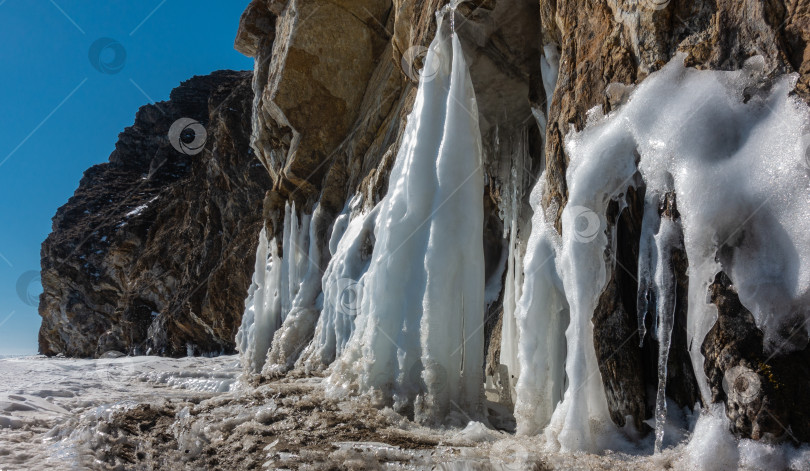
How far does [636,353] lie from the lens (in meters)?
2.76

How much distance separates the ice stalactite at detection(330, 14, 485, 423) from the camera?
390 cm

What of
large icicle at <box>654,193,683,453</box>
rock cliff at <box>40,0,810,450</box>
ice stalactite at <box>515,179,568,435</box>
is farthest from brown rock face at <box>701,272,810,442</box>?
ice stalactite at <box>515,179,568,435</box>

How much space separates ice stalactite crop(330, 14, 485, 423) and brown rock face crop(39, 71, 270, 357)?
1288 cm

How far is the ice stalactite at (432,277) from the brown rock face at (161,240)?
1288 centimetres

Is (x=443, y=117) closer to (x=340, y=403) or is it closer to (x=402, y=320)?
(x=402, y=320)

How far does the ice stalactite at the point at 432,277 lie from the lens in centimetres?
390

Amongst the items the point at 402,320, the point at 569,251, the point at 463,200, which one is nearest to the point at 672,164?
the point at 569,251

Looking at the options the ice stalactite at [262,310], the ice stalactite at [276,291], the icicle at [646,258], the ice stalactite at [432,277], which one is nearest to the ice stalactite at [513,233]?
the ice stalactite at [432,277]

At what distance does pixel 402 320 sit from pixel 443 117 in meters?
1.99

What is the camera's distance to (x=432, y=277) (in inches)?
162

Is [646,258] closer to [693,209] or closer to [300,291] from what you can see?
[693,209]

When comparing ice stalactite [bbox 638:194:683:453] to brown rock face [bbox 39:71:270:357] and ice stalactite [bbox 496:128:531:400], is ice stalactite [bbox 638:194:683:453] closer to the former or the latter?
ice stalactite [bbox 496:128:531:400]

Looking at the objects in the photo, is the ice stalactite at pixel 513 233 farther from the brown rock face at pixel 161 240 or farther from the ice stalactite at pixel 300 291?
the brown rock face at pixel 161 240

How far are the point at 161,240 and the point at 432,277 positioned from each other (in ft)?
69.0
